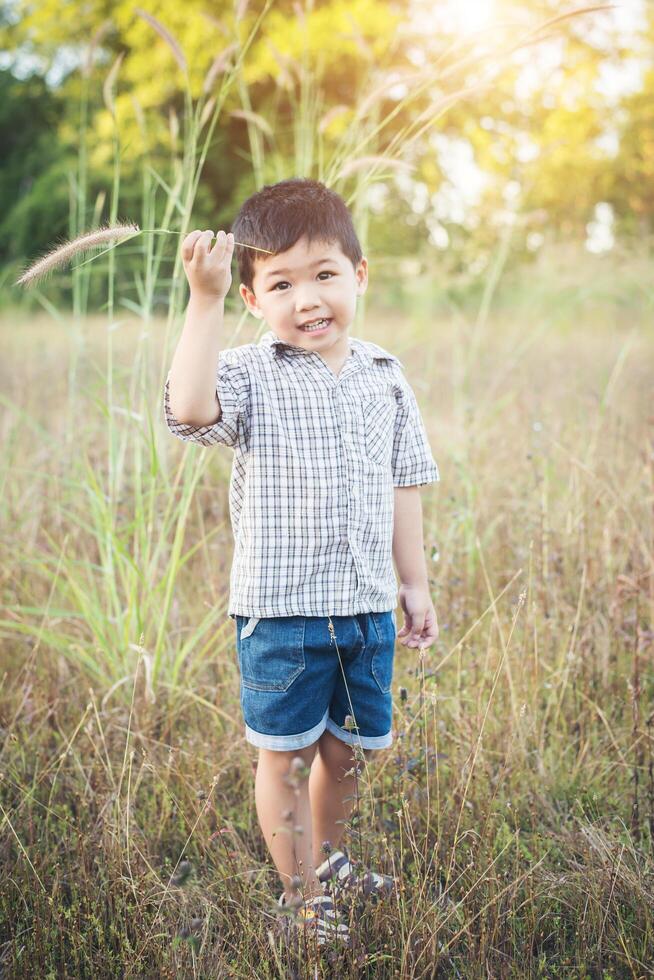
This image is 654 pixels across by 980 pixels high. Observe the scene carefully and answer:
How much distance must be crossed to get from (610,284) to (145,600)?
18.1 ft

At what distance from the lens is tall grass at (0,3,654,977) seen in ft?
5.06

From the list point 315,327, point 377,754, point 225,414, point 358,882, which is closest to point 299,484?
point 225,414

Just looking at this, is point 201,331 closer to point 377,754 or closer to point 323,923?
point 323,923

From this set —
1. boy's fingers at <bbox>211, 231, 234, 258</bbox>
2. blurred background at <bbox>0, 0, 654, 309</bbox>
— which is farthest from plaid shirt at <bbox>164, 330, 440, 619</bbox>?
blurred background at <bbox>0, 0, 654, 309</bbox>

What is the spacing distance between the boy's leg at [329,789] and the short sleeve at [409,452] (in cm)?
56

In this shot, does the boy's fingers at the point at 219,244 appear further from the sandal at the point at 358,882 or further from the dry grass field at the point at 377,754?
the sandal at the point at 358,882

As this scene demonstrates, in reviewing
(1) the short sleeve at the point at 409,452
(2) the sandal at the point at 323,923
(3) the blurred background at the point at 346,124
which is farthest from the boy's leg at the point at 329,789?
(3) the blurred background at the point at 346,124

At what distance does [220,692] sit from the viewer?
2326 millimetres

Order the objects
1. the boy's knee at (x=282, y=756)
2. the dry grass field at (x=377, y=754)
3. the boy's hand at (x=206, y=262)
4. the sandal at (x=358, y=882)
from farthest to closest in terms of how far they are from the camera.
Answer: the boy's knee at (x=282, y=756) < the dry grass field at (x=377, y=754) < the sandal at (x=358, y=882) < the boy's hand at (x=206, y=262)

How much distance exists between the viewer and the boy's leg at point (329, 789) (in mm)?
1766

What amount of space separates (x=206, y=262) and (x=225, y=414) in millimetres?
284

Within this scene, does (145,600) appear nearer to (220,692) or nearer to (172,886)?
(220,692)

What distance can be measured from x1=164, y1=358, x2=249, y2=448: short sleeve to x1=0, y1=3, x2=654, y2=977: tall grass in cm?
36

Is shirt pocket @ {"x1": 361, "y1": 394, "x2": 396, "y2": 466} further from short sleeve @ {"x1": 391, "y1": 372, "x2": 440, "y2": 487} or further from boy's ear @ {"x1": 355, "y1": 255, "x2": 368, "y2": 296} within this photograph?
boy's ear @ {"x1": 355, "y1": 255, "x2": 368, "y2": 296}
